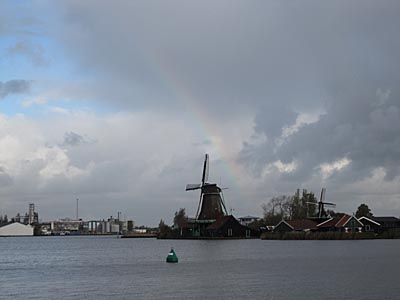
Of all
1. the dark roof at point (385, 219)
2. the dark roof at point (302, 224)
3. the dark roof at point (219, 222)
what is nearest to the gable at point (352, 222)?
the dark roof at point (302, 224)

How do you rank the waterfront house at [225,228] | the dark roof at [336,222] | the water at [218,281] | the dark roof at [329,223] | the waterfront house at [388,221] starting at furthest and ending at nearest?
the waterfront house at [388,221], the waterfront house at [225,228], the dark roof at [329,223], the dark roof at [336,222], the water at [218,281]

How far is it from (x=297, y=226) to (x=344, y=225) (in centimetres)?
966

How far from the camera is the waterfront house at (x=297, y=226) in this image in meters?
115

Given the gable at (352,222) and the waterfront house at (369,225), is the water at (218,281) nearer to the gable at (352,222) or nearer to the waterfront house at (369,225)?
the gable at (352,222)

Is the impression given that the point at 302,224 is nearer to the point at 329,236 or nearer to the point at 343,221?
the point at 343,221

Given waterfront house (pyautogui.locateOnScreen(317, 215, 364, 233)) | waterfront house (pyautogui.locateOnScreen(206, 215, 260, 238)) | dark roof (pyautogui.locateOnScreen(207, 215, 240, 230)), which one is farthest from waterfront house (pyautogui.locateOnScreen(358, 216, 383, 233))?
dark roof (pyautogui.locateOnScreen(207, 215, 240, 230))

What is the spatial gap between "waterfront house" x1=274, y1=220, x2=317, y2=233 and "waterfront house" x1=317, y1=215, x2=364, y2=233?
180 centimetres

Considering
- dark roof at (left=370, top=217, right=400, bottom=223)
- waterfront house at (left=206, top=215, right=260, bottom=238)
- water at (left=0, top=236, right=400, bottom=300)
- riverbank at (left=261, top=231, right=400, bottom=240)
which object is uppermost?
dark roof at (left=370, top=217, right=400, bottom=223)

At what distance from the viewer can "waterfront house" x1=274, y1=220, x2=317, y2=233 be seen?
115 metres

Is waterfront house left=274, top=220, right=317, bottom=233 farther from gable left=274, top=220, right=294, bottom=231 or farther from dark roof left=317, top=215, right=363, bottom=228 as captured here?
dark roof left=317, top=215, right=363, bottom=228

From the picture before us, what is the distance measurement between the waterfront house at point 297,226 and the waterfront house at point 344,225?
1.80 m

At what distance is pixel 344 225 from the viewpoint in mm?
109875

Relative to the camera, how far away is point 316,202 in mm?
138000

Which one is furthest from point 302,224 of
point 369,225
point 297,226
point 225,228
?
point 225,228
